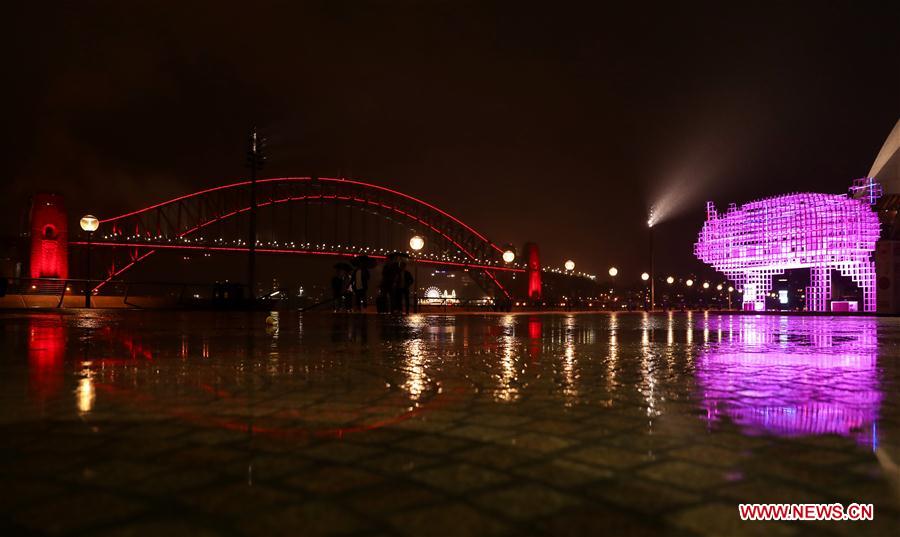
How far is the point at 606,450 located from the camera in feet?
7.60

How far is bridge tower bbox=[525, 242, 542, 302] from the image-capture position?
71.6m

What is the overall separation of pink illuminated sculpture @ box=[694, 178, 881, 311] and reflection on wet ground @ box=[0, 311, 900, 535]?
131ft

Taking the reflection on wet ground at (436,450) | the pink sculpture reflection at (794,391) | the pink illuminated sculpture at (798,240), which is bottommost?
the pink sculpture reflection at (794,391)

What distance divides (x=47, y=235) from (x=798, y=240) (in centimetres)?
5613

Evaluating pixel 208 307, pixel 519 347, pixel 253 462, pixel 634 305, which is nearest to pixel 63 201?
pixel 208 307

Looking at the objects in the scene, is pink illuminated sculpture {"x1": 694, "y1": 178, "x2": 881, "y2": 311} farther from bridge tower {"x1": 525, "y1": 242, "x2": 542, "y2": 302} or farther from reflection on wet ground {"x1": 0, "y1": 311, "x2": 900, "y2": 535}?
reflection on wet ground {"x1": 0, "y1": 311, "x2": 900, "y2": 535}

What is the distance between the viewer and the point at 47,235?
4400 centimetres

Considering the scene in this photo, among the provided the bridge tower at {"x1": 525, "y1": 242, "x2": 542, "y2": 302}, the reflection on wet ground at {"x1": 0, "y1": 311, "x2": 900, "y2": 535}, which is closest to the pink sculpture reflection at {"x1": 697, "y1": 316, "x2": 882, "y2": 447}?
the reflection on wet ground at {"x1": 0, "y1": 311, "x2": 900, "y2": 535}

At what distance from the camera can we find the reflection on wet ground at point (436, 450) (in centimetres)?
166

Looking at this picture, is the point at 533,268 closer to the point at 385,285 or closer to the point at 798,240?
the point at 798,240

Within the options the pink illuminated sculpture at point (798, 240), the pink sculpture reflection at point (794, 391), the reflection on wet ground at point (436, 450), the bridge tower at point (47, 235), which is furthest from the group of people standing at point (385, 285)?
the bridge tower at point (47, 235)

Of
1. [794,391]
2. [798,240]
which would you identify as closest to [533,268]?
[798,240]

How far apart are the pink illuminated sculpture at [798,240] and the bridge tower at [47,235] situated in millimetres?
53052

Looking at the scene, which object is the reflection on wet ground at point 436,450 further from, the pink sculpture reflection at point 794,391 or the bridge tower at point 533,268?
the bridge tower at point 533,268
